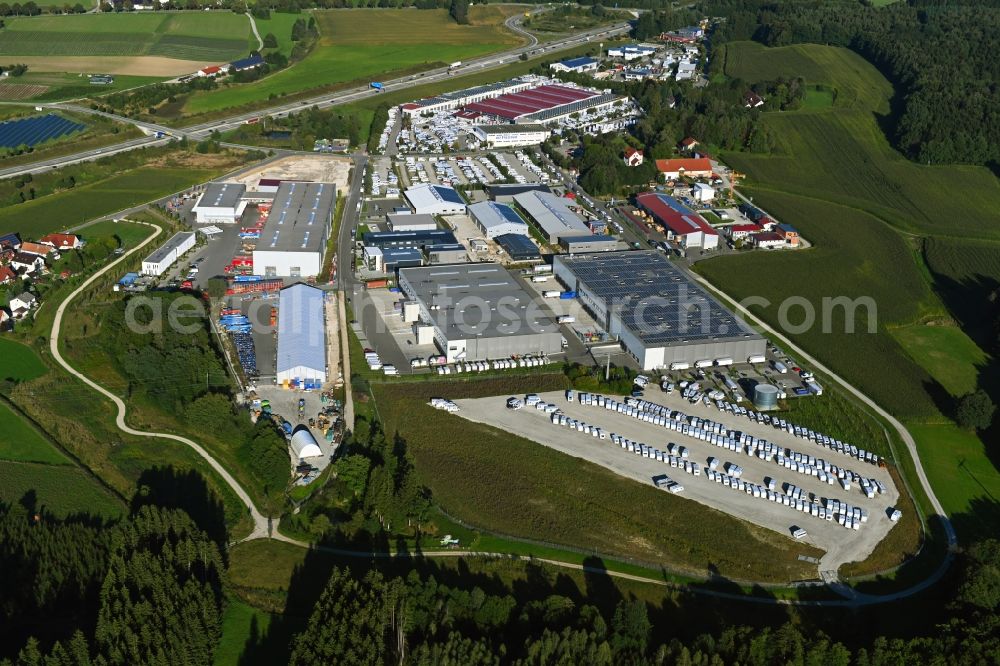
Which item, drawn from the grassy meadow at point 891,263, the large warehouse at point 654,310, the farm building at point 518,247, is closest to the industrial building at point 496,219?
the farm building at point 518,247

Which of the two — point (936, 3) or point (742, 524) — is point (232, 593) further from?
point (936, 3)

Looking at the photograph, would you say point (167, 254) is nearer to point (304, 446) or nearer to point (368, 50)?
point (304, 446)

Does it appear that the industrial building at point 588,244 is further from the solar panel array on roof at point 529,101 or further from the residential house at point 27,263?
the solar panel array on roof at point 529,101

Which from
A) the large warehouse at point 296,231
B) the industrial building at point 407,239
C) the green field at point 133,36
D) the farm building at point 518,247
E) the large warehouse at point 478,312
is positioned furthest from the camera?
the green field at point 133,36

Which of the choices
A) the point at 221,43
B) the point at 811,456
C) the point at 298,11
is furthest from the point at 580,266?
the point at 298,11

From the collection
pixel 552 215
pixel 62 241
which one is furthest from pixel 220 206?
pixel 552 215

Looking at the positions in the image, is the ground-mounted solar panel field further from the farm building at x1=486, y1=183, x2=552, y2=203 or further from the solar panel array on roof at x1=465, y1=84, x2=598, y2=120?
the farm building at x1=486, y1=183, x2=552, y2=203

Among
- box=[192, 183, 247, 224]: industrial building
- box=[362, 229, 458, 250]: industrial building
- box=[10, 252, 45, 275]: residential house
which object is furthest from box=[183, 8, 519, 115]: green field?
box=[362, 229, 458, 250]: industrial building
